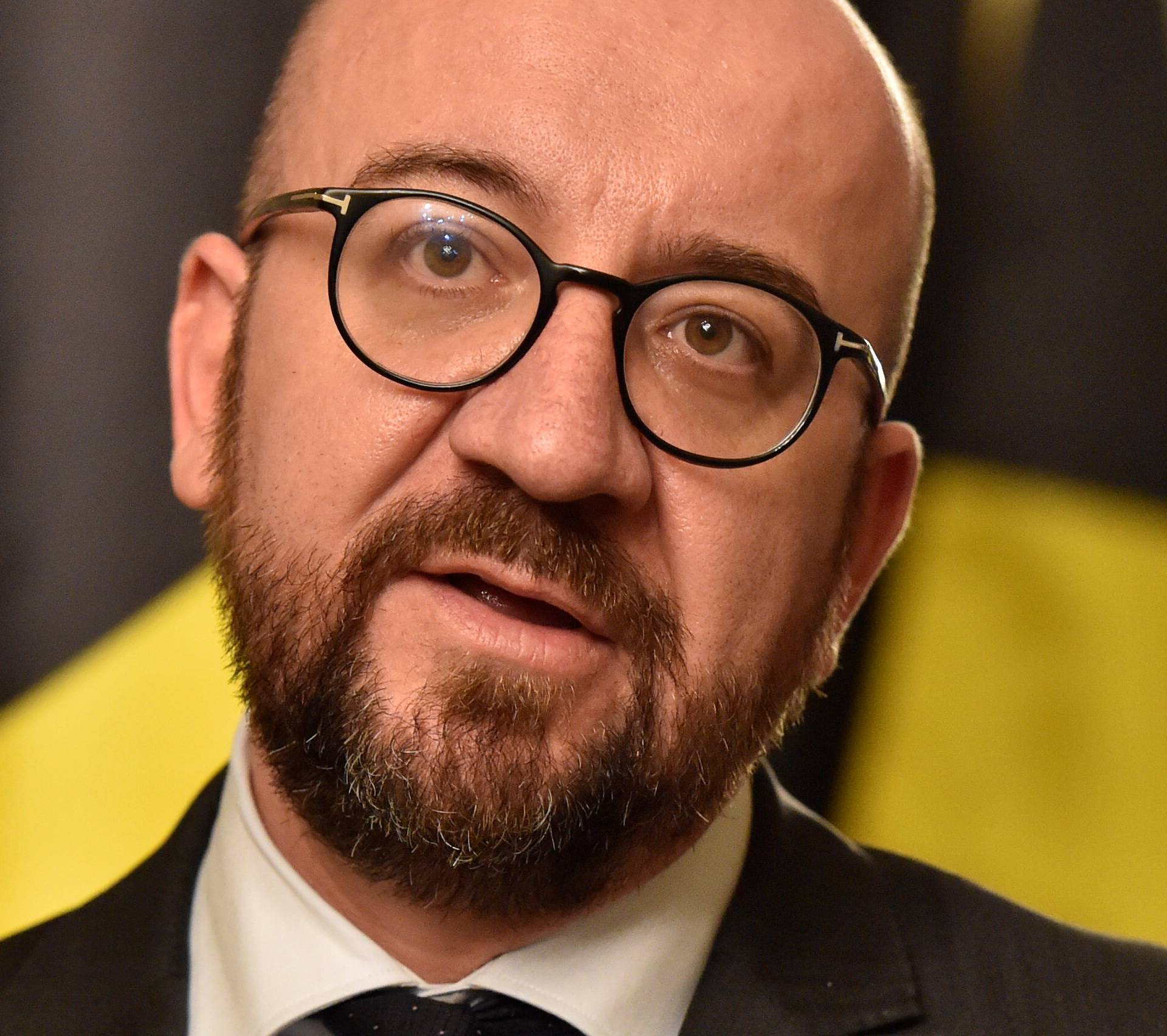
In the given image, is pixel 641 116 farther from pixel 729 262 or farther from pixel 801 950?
pixel 801 950

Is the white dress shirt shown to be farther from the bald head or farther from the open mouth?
the bald head

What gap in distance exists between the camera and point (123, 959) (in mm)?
1504

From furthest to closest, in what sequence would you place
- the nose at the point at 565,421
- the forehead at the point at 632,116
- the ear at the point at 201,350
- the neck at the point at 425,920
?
the ear at the point at 201,350 → the neck at the point at 425,920 → the forehead at the point at 632,116 → the nose at the point at 565,421

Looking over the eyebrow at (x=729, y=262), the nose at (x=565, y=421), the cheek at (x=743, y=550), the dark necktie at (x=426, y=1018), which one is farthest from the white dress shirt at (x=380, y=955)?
the eyebrow at (x=729, y=262)

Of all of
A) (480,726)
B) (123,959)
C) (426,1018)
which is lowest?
(123,959)

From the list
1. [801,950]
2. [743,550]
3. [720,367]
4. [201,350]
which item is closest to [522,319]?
[720,367]

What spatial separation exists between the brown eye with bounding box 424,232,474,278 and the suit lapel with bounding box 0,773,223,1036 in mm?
762

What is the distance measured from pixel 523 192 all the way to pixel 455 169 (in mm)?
74

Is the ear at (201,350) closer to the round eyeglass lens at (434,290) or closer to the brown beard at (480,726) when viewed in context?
the brown beard at (480,726)

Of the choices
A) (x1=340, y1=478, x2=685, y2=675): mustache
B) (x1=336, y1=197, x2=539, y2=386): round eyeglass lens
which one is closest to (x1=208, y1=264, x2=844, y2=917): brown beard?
(x1=340, y1=478, x2=685, y2=675): mustache

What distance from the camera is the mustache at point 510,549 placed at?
4.05 feet

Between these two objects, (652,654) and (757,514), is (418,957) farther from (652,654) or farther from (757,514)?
(757,514)

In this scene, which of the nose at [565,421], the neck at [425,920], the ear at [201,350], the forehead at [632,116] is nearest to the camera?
the nose at [565,421]

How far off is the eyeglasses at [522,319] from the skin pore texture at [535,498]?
2 cm
